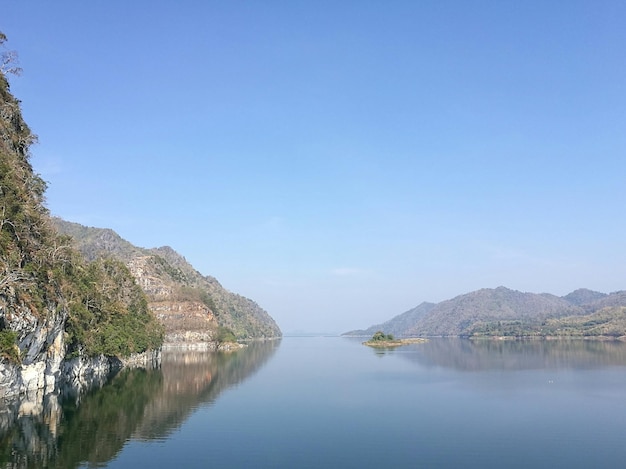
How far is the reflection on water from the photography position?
33875 millimetres

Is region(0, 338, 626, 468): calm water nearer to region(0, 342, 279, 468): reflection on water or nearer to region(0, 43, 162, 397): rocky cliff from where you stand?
region(0, 342, 279, 468): reflection on water

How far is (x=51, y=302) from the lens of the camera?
2335 inches

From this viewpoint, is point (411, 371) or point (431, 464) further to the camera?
point (411, 371)

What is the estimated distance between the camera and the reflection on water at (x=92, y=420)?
33.9 metres

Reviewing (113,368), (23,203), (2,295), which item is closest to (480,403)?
(2,295)

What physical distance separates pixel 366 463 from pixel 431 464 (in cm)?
444

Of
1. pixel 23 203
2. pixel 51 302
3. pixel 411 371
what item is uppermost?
pixel 23 203

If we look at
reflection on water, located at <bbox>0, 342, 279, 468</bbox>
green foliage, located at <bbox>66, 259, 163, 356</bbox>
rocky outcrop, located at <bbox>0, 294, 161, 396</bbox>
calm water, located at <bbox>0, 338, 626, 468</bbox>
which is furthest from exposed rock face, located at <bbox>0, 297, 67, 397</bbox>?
green foliage, located at <bbox>66, 259, 163, 356</bbox>

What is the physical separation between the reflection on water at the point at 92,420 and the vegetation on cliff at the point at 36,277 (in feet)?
24.9

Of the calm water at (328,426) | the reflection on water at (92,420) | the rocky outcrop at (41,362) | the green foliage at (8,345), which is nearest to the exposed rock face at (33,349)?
the rocky outcrop at (41,362)

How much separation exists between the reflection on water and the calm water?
126mm

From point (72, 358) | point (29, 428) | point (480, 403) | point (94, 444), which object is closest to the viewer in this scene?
point (94, 444)

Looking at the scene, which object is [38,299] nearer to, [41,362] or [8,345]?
[41,362]

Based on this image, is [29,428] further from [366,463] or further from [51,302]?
[366,463]
